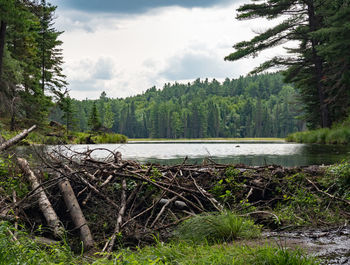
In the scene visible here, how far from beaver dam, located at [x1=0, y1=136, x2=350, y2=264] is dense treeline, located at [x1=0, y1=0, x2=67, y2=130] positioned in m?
5.21

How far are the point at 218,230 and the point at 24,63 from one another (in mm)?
24907

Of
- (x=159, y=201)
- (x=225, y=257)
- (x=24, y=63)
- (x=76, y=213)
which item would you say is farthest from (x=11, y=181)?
(x=24, y=63)

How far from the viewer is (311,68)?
3081 cm

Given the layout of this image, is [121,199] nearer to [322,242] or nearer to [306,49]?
[322,242]

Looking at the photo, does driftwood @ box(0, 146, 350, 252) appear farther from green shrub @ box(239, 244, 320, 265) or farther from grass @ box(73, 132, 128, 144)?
grass @ box(73, 132, 128, 144)

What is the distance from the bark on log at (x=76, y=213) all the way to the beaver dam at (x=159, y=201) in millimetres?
14

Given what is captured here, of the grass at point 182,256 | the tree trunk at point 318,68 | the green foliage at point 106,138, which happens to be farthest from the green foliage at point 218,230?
the green foliage at point 106,138

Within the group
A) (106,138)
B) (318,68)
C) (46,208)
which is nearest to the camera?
(46,208)

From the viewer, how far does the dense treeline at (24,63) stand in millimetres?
19869

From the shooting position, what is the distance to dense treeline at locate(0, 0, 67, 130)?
19.9 m

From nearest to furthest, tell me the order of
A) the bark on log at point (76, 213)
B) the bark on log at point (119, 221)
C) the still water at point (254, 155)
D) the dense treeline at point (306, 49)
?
the bark on log at point (119, 221) → the bark on log at point (76, 213) → the still water at point (254, 155) → the dense treeline at point (306, 49)

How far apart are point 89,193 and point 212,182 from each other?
239cm

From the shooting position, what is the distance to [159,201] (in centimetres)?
538

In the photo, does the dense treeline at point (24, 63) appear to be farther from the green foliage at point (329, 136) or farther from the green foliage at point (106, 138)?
the green foliage at point (329, 136)
